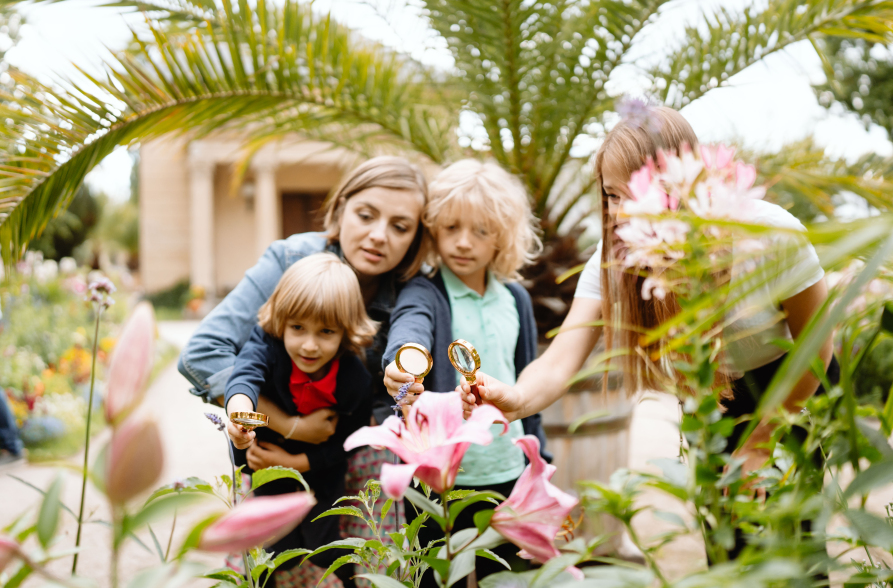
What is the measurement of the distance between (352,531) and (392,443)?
1.45 metres

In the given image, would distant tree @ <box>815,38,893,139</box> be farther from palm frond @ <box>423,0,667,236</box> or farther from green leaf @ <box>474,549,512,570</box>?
green leaf @ <box>474,549,512,570</box>

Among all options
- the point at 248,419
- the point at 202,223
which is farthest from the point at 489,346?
the point at 202,223

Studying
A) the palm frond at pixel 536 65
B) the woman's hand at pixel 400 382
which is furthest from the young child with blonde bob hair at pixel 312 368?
the palm frond at pixel 536 65

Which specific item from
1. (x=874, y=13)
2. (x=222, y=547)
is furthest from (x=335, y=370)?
(x=874, y=13)

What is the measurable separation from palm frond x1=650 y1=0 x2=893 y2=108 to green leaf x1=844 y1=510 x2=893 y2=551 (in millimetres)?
2384

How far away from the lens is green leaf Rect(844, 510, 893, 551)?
41 cm

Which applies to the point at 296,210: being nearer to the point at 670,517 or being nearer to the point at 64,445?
the point at 64,445

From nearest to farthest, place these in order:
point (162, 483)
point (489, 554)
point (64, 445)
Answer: point (489, 554), point (162, 483), point (64, 445)

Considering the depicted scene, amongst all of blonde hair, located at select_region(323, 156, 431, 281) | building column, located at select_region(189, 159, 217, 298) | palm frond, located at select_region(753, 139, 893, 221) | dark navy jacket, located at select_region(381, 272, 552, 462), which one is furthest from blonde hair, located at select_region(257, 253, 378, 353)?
building column, located at select_region(189, 159, 217, 298)

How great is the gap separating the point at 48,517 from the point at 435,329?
1.39m

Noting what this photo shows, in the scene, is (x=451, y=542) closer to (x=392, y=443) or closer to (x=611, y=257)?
(x=392, y=443)

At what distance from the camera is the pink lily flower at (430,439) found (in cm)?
50

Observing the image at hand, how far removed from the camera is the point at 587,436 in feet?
8.99

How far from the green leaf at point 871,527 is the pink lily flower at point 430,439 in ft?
0.87
